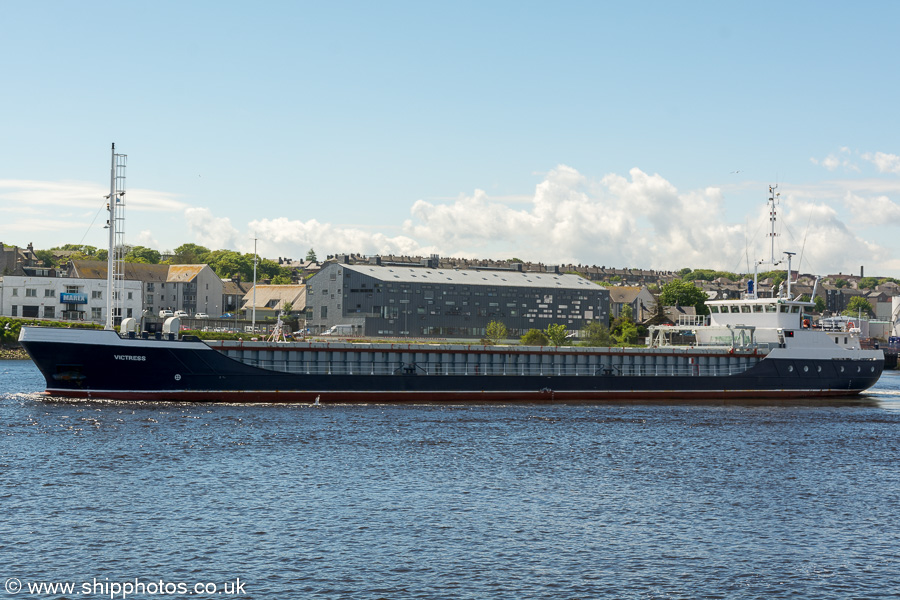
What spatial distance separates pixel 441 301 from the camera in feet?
466

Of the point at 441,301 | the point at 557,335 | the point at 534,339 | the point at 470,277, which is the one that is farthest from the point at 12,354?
the point at 557,335

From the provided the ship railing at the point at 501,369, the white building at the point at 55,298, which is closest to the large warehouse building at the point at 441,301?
the white building at the point at 55,298

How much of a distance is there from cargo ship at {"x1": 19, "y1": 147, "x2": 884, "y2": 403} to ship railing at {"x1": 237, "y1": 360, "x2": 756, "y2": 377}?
85 mm

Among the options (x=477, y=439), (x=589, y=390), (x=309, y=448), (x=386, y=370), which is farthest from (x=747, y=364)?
(x=309, y=448)

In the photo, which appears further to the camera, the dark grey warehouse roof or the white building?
the dark grey warehouse roof

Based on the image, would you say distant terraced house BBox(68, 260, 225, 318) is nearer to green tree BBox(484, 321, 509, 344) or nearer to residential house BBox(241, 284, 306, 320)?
residential house BBox(241, 284, 306, 320)

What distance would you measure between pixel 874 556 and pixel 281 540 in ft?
61.4

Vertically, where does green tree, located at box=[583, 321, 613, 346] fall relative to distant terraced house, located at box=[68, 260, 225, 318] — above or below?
below

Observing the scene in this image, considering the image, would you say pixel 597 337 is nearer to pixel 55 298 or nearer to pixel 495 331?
pixel 495 331

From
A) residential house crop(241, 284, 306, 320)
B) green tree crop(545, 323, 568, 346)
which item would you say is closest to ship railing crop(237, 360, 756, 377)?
green tree crop(545, 323, 568, 346)

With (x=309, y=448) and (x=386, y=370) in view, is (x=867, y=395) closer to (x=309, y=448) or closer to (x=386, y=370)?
(x=386, y=370)

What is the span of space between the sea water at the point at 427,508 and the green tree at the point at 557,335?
80549 mm

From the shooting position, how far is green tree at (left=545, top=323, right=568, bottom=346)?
134m

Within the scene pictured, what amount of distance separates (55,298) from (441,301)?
59891mm
